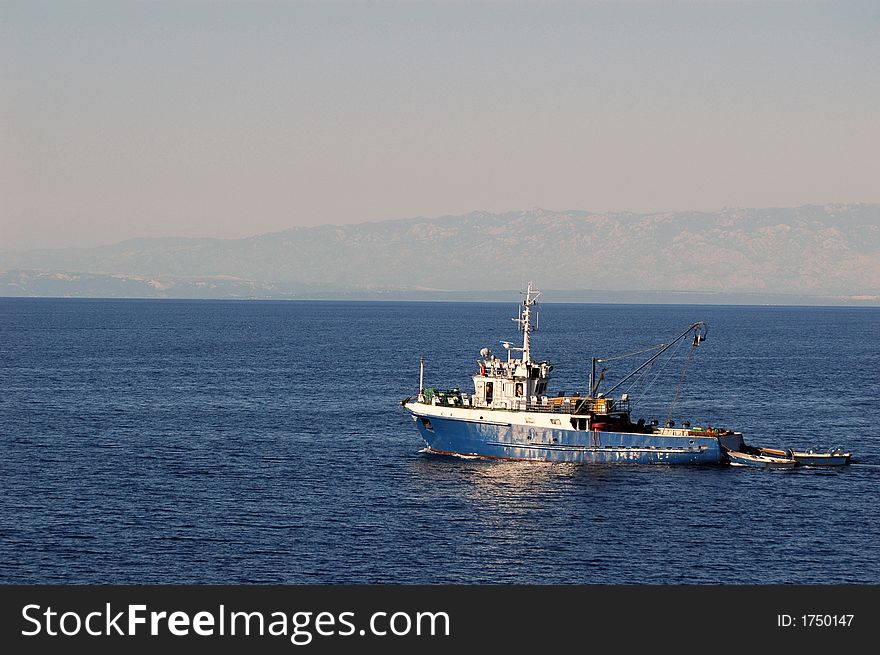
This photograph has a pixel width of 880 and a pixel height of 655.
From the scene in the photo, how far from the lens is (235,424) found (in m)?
132

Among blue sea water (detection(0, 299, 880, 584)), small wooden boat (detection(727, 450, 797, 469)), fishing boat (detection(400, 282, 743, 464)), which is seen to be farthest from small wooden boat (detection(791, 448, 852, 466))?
fishing boat (detection(400, 282, 743, 464))

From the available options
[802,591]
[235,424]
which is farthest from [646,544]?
[235,424]

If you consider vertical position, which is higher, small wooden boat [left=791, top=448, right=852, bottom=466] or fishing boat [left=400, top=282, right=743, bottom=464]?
fishing boat [left=400, top=282, right=743, bottom=464]

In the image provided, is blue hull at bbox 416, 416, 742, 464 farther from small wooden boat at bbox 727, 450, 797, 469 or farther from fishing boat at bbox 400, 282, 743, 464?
small wooden boat at bbox 727, 450, 797, 469

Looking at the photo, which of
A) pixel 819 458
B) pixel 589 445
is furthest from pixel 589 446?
pixel 819 458

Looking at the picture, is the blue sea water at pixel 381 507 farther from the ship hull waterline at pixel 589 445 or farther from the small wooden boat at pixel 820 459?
the ship hull waterline at pixel 589 445

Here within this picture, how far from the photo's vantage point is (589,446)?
104500 mm

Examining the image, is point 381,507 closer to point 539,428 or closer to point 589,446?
point 539,428

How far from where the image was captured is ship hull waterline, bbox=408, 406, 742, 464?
104125mm

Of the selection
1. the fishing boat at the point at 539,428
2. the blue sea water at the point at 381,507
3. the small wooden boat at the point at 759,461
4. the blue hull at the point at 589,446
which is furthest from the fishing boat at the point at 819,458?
the blue hull at the point at 589,446

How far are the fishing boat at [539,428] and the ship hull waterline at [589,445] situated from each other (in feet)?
0.27

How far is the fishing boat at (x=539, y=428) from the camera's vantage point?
4107 inches

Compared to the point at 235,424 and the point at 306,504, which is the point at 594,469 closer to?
the point at 306,504

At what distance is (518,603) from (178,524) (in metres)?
31.7
